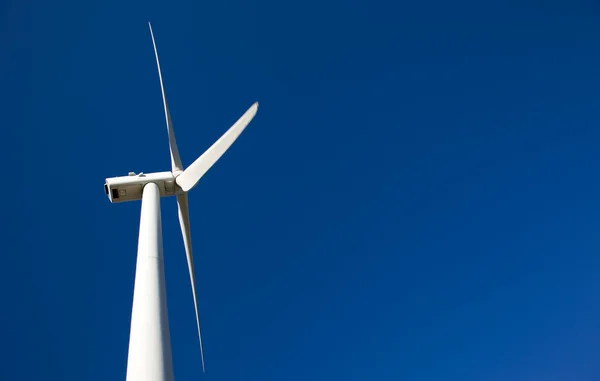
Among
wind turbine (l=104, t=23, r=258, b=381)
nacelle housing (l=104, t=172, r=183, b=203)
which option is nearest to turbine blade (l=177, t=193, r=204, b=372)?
wind turbine (l=104, t=23, r=258, b=381)

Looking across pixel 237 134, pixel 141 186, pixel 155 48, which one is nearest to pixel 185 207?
pixel 141 186

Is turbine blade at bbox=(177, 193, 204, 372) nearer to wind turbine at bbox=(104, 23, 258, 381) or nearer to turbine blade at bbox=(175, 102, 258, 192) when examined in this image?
wind turbine at bbox=(104, 23, 258, 381)

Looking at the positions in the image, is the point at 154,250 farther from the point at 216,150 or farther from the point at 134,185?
the point at 134,185

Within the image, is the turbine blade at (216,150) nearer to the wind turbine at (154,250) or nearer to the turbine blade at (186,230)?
the wind turbine at (154,250)

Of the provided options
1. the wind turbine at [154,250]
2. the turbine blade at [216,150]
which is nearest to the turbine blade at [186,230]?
the wind turbine at [154,250]

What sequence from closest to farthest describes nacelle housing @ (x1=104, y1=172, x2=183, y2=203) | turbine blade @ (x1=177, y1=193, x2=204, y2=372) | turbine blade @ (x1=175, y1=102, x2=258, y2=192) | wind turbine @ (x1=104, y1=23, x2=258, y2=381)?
wind turbine @ (x1=104, y1=23, x2=258, y2=381) < turbine blade @ (x1=175, y1=102, x2=258, y2=192) < nacelle housing @ (x1=104, y1=172, x2=183, y2=203) < turbine blade @ (x1=177, y1=193, x2=204, y2=372)

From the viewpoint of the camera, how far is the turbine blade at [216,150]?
52.2ft

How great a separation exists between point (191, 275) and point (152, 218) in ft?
15.4

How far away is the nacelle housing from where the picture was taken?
53.5ft

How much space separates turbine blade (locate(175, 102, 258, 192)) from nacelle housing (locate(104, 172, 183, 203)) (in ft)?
Answer: 2.74

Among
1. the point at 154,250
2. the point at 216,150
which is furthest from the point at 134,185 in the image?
the point at 154,250

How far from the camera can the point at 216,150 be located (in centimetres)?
1606

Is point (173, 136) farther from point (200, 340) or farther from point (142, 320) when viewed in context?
point (142, 320)

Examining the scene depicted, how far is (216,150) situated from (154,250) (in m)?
5.70
